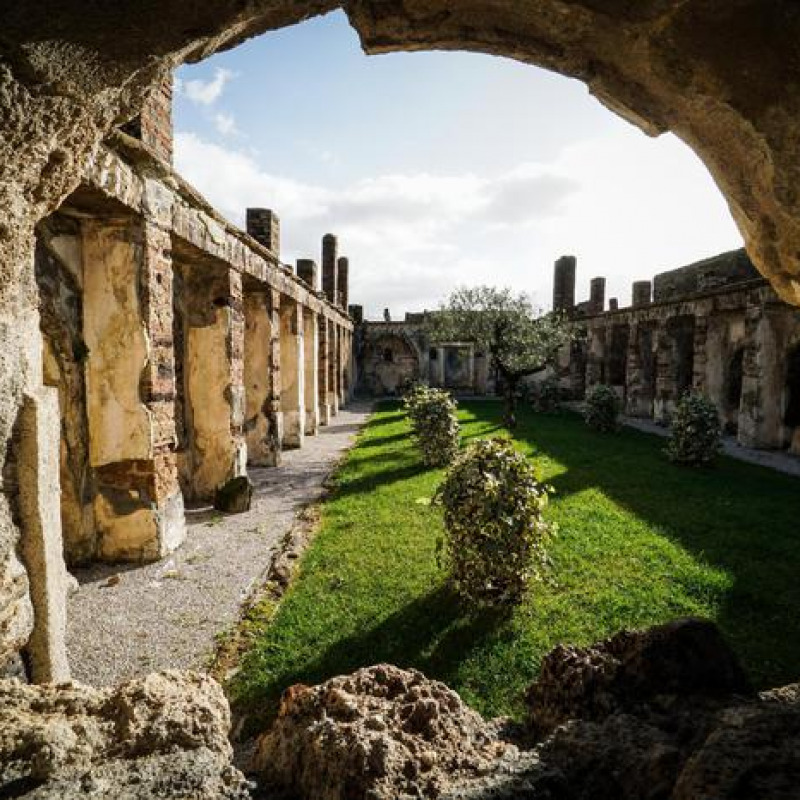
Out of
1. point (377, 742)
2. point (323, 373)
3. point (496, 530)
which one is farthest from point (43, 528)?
point (323, 373)

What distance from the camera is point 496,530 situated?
403 centimetres

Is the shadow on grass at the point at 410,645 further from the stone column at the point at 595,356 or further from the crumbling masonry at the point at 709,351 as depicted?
the stone column at the point at 595,356

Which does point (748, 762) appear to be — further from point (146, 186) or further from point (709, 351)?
point (709, 351)

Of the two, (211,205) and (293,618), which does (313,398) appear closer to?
(211,205)

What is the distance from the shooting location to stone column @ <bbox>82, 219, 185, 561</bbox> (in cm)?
472

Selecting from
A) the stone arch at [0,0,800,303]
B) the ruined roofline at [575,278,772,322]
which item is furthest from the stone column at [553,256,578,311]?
the stone arch at [0,0,800,303]

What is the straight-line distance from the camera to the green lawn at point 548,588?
3.33m

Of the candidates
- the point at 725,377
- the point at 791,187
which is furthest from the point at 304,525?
the point at 725,377

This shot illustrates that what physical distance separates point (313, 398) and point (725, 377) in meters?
11.0

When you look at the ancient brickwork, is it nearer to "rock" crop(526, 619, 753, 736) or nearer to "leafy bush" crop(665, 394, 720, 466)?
"leafy bush" crop(665, 394, 720, 466)

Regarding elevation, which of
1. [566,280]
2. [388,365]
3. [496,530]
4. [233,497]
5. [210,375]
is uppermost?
[566,280]

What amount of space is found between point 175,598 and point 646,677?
3.59 metres

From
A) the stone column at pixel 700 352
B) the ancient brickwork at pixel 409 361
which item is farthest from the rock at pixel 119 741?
the ancient brickwork at pixel 409 361

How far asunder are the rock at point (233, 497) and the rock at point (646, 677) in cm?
516
